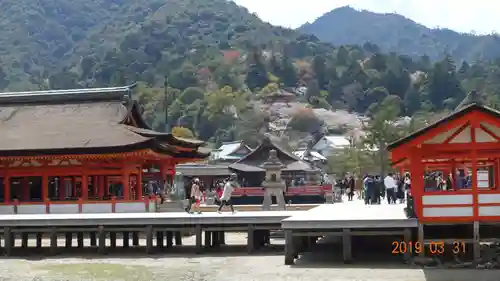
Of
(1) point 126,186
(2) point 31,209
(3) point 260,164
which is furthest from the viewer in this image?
(3) point 260,164

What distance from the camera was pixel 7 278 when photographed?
22.1 m

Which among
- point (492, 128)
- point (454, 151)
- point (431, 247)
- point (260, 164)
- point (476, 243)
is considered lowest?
point (431, 247)

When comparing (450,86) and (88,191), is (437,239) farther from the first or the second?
(450,86)

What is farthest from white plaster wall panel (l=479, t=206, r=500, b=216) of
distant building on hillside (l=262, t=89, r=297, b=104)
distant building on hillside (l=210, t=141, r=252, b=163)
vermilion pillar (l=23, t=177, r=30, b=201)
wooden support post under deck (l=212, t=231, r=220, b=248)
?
distant building on hillside (l=262, t=89, r=297, b=104)

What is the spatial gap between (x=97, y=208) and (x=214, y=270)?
440 inches

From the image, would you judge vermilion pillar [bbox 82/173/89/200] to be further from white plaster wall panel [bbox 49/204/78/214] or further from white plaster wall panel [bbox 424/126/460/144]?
white plaster wall panel [bbox 424/126/460/144]

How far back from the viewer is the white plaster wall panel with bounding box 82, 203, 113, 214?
3216 centimetres

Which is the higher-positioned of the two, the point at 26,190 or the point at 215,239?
the point at 26,190

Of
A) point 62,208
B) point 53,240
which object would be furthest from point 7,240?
point 62,208

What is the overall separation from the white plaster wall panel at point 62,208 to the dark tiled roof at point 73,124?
7.47 ft

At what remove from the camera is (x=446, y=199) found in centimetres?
2142

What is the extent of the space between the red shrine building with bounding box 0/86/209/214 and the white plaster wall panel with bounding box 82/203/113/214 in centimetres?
4

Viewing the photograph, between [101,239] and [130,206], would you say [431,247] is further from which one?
[130,206]

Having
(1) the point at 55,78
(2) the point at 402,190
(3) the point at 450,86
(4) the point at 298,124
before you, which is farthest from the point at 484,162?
(1) the point at 55,78
